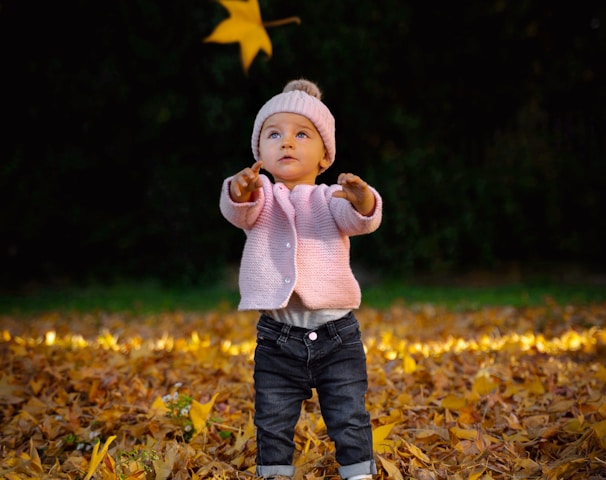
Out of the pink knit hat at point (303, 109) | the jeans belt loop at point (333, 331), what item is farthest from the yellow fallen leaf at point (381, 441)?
the pink knit hat at point (303, 109)

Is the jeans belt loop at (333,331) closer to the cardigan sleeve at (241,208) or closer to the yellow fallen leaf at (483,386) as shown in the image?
the cardigan sleeve at (241,208)

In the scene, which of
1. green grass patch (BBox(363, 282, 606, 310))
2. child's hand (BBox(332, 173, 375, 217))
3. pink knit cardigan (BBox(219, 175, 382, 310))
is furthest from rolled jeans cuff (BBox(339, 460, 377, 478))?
green grass patch (BBox(363, 282, 606, 310))

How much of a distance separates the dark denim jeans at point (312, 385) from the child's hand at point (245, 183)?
1.35ft

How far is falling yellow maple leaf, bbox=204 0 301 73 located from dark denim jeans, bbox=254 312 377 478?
3.56 ft

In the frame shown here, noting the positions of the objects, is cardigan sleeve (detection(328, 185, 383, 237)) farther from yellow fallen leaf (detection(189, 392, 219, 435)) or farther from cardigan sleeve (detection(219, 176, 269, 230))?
yellow fallen leaf (detection(189, 392, 219, 435))

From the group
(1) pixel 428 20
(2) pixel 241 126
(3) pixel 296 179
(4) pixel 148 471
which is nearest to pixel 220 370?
(4) pixel 148 471

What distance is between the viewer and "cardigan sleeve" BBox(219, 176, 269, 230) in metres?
2.08

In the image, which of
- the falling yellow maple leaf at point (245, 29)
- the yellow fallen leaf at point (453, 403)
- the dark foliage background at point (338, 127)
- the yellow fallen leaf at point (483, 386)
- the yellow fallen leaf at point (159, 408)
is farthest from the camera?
the dark foliage background at point (338, 127)

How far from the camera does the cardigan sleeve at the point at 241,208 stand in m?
2.08

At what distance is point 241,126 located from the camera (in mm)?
8344

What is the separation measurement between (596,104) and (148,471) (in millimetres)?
8455

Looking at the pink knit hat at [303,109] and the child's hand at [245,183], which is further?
the pink knit hat at [303,109]

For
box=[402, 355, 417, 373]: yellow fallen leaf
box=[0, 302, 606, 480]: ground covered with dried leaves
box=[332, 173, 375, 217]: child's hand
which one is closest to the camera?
box=[332, 173, 375, 217]: child's hand

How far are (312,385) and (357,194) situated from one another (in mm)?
620
